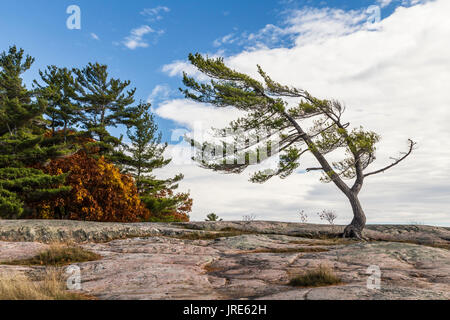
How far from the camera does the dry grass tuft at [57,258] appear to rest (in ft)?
26.7

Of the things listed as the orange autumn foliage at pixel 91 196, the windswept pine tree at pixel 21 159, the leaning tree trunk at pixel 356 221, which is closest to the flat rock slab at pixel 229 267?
the leaning tree trunk at pixel 356 221

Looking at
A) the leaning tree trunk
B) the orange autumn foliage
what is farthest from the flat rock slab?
the orange autumn foliage

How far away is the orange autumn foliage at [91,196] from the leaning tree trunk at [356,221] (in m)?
16.7

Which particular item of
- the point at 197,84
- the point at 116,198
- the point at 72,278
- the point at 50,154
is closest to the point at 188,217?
the point at 116,198

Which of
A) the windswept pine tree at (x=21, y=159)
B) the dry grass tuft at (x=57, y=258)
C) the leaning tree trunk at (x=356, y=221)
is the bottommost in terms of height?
the dry grass tuft at (x=57, y=258)

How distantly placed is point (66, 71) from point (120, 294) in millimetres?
31406

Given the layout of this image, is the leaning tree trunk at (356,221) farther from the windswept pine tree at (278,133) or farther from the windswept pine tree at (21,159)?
the windswept pine tree at (21,159)

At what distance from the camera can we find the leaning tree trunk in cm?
1700

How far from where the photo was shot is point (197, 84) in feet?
64.4

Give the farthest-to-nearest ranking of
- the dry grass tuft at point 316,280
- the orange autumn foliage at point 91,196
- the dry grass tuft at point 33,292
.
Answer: the orange autumn foliage at point 91,196 → the dry grass tuft at point 316,280 → the dry grass tuft at point 33,292

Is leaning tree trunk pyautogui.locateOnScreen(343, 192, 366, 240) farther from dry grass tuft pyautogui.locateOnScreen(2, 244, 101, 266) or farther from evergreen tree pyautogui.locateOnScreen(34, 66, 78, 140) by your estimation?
evergreen tree pyautogui.locateOnScreen(34, 66, 78, 140)

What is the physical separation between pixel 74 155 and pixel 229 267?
24523mm

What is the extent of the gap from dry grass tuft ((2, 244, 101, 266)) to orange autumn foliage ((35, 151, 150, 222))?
55.7 feet

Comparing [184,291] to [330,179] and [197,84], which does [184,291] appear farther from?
[197,84]
